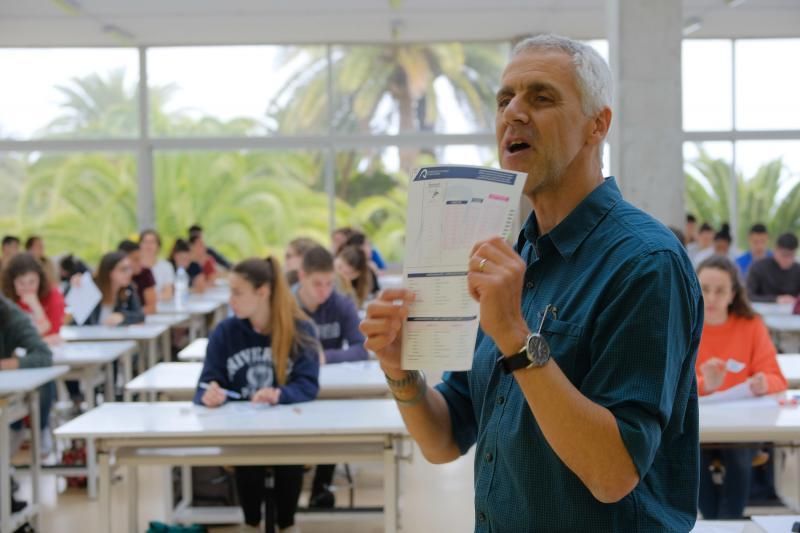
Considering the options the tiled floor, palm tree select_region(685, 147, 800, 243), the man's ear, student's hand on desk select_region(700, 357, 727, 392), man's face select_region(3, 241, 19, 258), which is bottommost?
the tiled floor

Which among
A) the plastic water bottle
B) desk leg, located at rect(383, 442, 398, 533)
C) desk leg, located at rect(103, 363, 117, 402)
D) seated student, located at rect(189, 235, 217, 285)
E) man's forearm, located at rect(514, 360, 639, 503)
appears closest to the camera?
man's forearm, located at rect(514, 360, 639, 503)

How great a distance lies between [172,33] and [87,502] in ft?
25.5

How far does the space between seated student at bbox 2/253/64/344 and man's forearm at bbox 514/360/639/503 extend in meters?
5.56

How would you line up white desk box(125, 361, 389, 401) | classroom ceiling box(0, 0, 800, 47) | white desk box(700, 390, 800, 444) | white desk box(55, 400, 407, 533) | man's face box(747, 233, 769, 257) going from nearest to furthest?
white desk box(700, 390, 800, 444) → white desk box(55, 400, 407, 533) → white desk box(125, 361, 389, 401) → classroom ceiling box(0, 0, 800, 47) → man's face box(747, 233, 769, 257)

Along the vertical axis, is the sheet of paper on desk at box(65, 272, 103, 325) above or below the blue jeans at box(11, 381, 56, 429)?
above

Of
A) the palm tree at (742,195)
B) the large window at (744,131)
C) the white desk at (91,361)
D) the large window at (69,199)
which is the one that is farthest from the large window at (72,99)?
the palm tree at (742,195)

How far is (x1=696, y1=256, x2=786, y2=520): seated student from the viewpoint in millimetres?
4195

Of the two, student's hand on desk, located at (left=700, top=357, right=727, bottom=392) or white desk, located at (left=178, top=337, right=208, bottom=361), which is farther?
white desk, located at (left=178, top=337, right=208, bottom=361)

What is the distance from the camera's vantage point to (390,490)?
386 centimetres

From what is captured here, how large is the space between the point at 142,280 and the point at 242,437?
5.04m

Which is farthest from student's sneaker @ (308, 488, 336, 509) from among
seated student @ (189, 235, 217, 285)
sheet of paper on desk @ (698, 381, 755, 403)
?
seated student @ (189, 235, 217, 285)

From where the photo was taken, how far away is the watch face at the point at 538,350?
121 cm

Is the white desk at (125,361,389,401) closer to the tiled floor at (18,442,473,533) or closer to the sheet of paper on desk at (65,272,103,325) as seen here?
the tiled floor at (18,442,473,533)

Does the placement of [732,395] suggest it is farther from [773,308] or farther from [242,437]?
[773,308]
